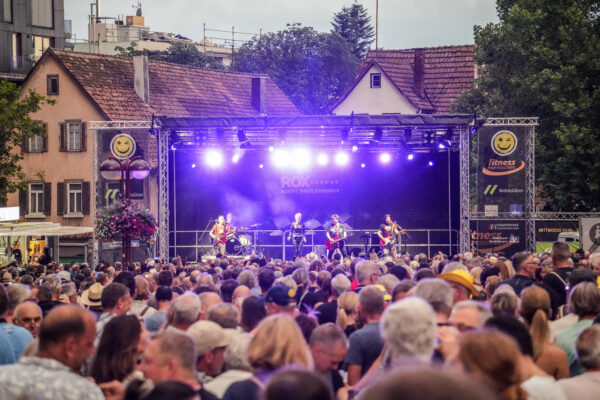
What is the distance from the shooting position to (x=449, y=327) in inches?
198

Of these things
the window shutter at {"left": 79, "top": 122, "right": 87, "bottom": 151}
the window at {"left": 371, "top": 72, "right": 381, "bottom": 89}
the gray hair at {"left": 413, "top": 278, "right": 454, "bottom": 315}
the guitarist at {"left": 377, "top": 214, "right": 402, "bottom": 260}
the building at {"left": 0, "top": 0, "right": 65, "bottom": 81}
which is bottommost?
the guitarist at {"left": 377, "top": 214, "right": 402, "bottom": 260}

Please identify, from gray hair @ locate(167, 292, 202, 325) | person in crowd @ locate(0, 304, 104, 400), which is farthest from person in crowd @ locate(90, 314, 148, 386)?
gray hair @ locate(167, 292, 202, 325)

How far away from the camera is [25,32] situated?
49688 mm

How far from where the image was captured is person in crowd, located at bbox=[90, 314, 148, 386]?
15.6 feet

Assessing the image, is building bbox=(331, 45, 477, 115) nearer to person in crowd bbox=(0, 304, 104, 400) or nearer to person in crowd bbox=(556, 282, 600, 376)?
person in crowd bbox=(556, 282, 600, 376)

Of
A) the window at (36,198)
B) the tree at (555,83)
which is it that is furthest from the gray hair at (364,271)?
the window at (36,198)

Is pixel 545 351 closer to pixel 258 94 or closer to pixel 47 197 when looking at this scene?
pixel 47 197

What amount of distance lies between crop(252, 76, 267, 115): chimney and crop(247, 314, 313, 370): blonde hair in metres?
41.6

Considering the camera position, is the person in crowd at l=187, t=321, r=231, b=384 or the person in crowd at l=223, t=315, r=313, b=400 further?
the person in crowd at l=187, t=321, r=231, b=384

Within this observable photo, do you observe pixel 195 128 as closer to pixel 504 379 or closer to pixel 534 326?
pixel 534 326

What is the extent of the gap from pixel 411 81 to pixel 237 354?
4541cm

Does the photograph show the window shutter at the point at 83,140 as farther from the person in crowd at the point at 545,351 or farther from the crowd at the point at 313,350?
the person in crowd at the point at 545,351

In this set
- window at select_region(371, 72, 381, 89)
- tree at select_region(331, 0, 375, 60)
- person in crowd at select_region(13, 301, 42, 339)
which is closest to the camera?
person in crowd at select_region(13, 301, 42, 339)

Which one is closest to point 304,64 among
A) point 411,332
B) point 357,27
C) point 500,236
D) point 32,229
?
point 357,27
